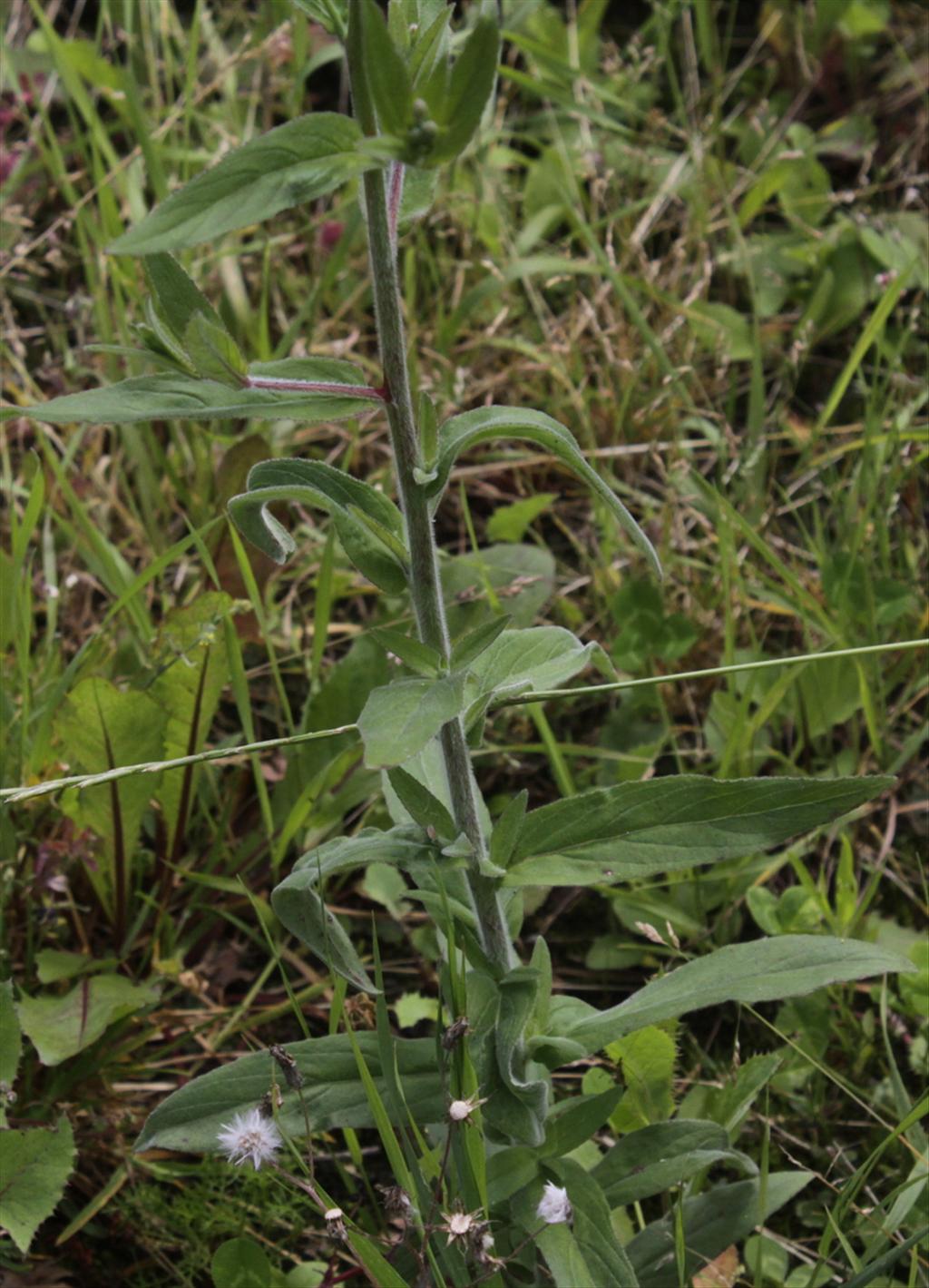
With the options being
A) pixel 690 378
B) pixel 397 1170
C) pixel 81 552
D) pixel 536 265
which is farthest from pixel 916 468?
pixel 397 1170

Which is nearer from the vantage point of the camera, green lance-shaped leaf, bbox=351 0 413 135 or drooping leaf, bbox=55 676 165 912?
green lance-shaped leaf, bbox=351 0 413 135

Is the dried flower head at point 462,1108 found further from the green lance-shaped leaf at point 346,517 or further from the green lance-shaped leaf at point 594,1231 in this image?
the green lance-shaped leaf at point 346,517

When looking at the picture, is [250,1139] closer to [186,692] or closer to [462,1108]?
[462,1108]

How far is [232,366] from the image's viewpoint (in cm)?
134

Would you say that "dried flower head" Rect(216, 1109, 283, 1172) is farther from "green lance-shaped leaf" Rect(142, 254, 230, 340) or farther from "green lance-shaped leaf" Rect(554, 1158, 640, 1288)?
"green lance-shaped leaf" Rect(142, 254, 230, 340)

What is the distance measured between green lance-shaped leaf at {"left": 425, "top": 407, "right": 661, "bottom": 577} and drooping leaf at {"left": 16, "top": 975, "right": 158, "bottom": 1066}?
0.95 metres

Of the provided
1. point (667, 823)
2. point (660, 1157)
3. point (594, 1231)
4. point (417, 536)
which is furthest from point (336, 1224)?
point (417, 536)

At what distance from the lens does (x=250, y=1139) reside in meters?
1.49

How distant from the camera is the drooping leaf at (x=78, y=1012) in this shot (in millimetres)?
1852

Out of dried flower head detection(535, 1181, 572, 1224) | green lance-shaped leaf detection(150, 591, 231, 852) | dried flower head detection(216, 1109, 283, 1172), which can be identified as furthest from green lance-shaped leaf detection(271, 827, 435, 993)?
green lance-shaped leaf detection(150, 591, 231, 852)

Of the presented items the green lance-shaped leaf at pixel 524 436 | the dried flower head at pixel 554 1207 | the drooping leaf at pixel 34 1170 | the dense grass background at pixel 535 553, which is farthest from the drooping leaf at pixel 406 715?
the drooping leaf at pixel 34 1170

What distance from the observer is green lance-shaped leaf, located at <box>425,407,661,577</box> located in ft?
4.46

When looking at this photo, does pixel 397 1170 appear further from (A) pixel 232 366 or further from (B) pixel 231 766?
(B) pixel 231 766

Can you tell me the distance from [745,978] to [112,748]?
3.29 ft
